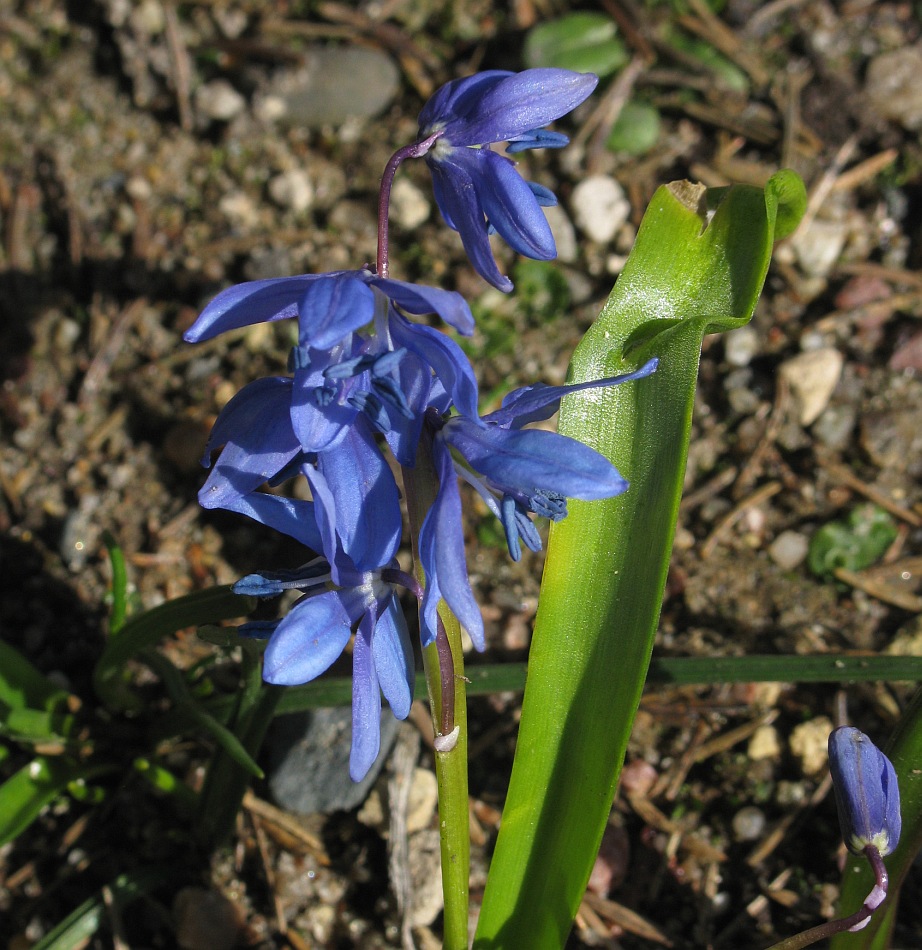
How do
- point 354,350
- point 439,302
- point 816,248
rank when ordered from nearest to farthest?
point 439,302 → point 354,350 → point 816,248

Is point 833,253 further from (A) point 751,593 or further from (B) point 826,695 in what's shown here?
(B) point 826,695

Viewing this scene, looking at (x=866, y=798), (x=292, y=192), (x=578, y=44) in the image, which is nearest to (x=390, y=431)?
(x=866, y=798)

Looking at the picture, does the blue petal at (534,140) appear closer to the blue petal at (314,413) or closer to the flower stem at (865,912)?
the blue petal at (314,413)

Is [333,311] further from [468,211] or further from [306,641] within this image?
[306,641]

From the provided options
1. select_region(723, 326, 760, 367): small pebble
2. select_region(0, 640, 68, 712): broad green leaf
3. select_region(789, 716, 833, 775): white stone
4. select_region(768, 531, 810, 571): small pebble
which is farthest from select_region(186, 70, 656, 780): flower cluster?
select_region(723, 326, 760, 367): small pebble

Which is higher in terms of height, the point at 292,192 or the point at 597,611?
Answer: the point at 292,192

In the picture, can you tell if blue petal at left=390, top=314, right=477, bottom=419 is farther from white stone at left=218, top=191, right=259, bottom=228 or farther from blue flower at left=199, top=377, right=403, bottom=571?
white stone at left=218, top=191, right=259, bottom=228

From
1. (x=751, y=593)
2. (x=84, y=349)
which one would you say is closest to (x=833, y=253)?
(x=751, y=593)
